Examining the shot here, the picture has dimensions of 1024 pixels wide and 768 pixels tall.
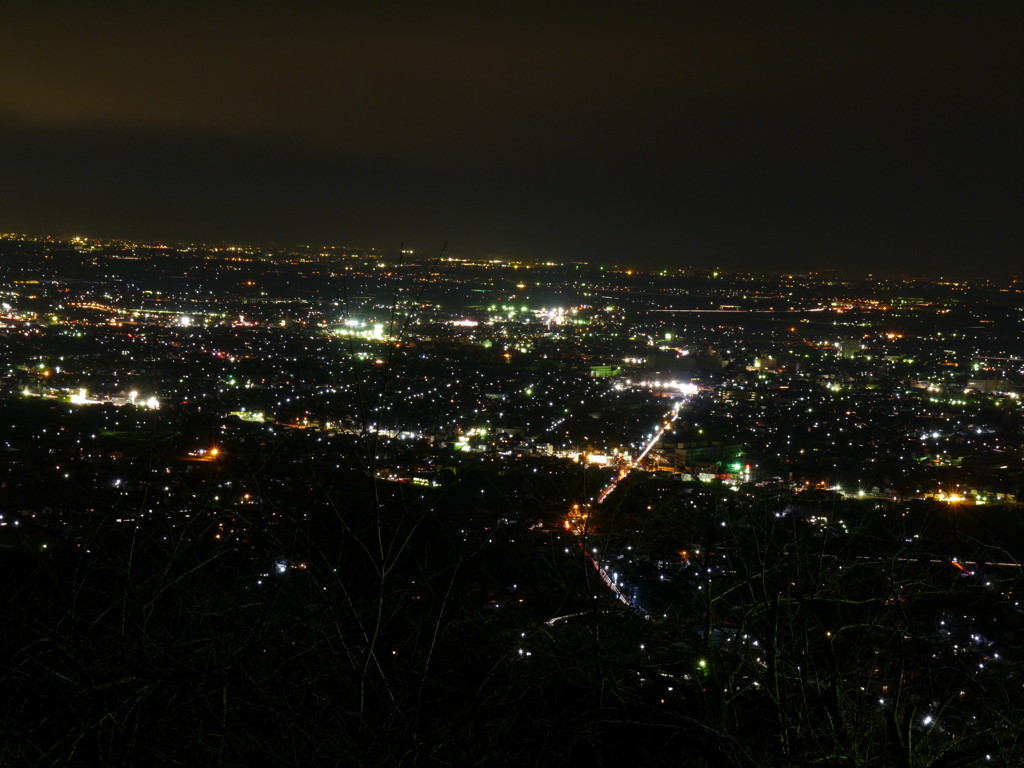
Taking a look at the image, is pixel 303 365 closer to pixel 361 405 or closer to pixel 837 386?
pixel 837 386

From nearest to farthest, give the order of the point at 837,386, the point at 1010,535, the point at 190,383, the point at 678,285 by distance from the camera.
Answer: the point at 1010,535
the point at 190,383
the point at 837,386
the point at 678,285

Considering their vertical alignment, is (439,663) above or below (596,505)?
below

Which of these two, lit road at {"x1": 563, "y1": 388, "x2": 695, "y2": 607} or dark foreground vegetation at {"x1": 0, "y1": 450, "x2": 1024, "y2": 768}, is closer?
dark foreground vegetation at {"x1": 0, "y1": 450, "x2": 1024, "y2": 768}

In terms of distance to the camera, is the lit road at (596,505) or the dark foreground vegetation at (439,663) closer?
the dark foreground vegetation at (439,663)

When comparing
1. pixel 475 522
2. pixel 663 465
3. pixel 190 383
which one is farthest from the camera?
pixel 190 383

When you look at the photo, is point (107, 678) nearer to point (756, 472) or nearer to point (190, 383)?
point (756, 472)

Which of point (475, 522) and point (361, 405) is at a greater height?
point (361, 405)

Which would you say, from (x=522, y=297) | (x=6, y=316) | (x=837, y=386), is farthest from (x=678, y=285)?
(x=6, y=316)

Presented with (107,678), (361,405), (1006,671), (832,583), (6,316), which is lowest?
(6,316)

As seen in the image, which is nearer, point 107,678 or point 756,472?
point 107,678
